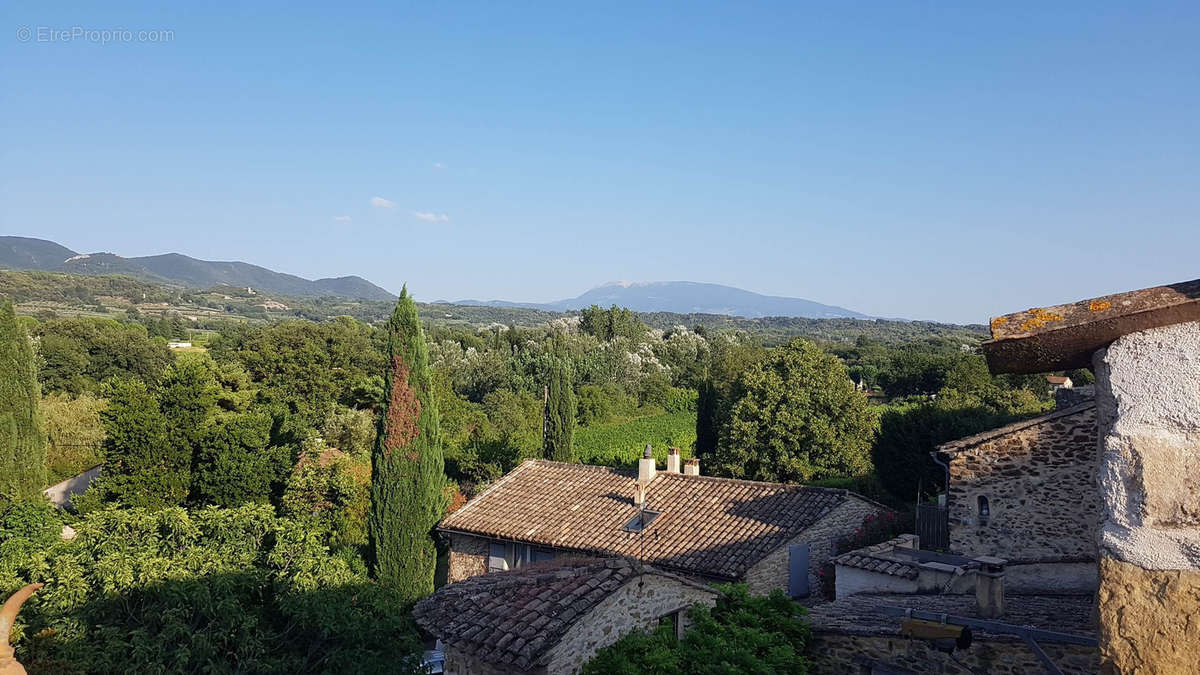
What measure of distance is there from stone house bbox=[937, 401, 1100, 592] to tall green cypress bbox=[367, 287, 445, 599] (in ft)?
44.0

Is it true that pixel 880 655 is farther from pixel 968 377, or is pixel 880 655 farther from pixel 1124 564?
pixel 968 377

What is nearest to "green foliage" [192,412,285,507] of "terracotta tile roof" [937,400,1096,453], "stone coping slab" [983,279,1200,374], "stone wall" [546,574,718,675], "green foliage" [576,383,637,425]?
"stone wall" [546,574,718,675]

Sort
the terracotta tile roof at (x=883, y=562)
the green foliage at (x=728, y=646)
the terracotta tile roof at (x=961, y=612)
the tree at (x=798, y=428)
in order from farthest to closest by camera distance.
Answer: the tree at (x=798, y=428) < the terracotta tile roof at (x=883, y=562) < the green foliage at (x=728, y=646) < the terracotta tile roof at (x=961, y=612)

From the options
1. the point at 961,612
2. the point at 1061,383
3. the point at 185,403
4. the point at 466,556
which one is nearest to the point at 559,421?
the point at 466,556

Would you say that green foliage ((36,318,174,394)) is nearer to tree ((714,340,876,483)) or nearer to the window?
the window

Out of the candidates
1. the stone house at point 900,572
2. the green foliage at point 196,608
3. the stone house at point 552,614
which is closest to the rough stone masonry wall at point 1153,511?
the stone house at point 552,614

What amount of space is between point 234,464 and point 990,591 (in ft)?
77.3

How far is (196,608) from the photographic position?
424 inches

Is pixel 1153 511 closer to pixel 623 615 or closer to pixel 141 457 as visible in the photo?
pixel 623 615

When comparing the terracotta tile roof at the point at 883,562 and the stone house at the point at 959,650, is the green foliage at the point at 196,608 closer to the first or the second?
the stone house at the point at 959,650

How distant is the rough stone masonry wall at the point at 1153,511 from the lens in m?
2.56

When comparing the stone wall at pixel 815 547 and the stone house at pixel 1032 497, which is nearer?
the stone house at pixel 1032 497

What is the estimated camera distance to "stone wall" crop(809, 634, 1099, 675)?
245 inches

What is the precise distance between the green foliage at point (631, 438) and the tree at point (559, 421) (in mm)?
4571
